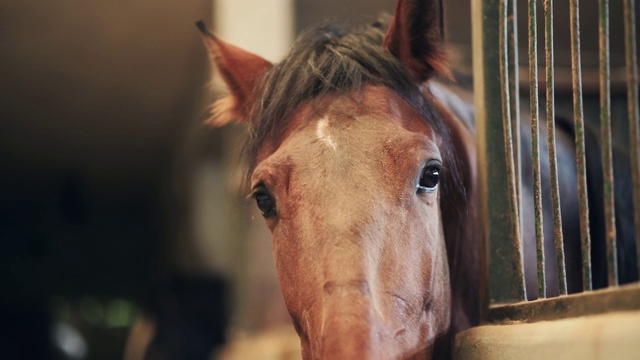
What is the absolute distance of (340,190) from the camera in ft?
5.29

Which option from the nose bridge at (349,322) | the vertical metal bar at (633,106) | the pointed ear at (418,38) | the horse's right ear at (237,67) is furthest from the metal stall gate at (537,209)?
the horse's right ear at (237,67)

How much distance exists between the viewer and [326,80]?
191 centimetres

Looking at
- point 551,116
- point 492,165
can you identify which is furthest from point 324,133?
point 551,116

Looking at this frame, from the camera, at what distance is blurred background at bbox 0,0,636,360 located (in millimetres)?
4746

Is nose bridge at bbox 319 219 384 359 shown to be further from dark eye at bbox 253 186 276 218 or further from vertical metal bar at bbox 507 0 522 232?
vertical metal bar at bbox 507 0 522 232

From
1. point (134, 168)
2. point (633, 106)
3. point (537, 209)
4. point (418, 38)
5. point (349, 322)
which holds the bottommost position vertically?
point (134, 168)

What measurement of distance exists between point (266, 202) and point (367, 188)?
343 millimetres

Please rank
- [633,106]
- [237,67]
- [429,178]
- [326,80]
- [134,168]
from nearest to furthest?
[633,106], [429,178], [326,80], [237,67], [134,168]

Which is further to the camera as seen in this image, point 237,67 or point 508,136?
point 237,67

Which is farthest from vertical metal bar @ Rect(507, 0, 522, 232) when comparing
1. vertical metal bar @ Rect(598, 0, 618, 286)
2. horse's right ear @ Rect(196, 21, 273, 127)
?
horse's right ear @ Rect(196, 21, 273, 127)

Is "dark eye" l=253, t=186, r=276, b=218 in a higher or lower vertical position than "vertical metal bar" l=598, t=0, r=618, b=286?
lower

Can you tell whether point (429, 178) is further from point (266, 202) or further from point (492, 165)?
point (266, 202)

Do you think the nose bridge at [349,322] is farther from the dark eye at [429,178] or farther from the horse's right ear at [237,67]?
the horse's right ear at [237,67]

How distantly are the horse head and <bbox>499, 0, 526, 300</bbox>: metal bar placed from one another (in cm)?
18
